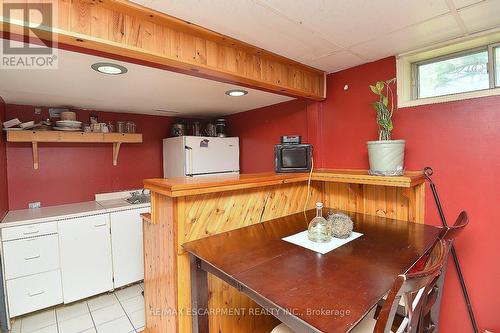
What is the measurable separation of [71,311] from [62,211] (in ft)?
3.21

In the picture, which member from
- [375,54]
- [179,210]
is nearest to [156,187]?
[179,210]

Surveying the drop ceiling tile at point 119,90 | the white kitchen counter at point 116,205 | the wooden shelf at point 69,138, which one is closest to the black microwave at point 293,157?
the drop ceiling tile at point 119,90

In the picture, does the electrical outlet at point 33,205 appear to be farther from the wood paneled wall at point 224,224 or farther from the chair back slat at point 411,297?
the chair back slat at point 411,297

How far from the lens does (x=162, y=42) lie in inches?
49.9

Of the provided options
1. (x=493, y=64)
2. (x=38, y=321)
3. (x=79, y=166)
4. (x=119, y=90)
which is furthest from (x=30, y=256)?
(x=493, y=64)

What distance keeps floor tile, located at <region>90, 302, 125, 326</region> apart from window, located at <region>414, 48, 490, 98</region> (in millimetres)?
3191

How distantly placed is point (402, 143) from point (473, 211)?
0.60 m

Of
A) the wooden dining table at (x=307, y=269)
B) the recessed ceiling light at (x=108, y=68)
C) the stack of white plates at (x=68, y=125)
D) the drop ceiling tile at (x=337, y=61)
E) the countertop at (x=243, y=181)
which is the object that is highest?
the drop ceiling tile at (x=337, y=61)

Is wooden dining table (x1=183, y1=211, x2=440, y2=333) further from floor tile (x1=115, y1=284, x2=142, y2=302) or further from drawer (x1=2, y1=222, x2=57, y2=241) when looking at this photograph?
drawer (x1=2, y1=222, x2=57, y2=241)

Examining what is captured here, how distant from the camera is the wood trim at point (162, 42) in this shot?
1.04m

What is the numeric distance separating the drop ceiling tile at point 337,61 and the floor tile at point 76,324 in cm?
293

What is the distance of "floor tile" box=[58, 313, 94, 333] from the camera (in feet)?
6.84

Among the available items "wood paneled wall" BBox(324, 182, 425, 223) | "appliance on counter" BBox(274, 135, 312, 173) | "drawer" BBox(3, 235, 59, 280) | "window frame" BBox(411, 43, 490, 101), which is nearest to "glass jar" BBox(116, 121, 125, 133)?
"drawer" BBox(3, 235, 59, 280)

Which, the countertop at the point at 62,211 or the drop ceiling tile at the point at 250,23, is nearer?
the drop ceiling tile at the point at 250,23
